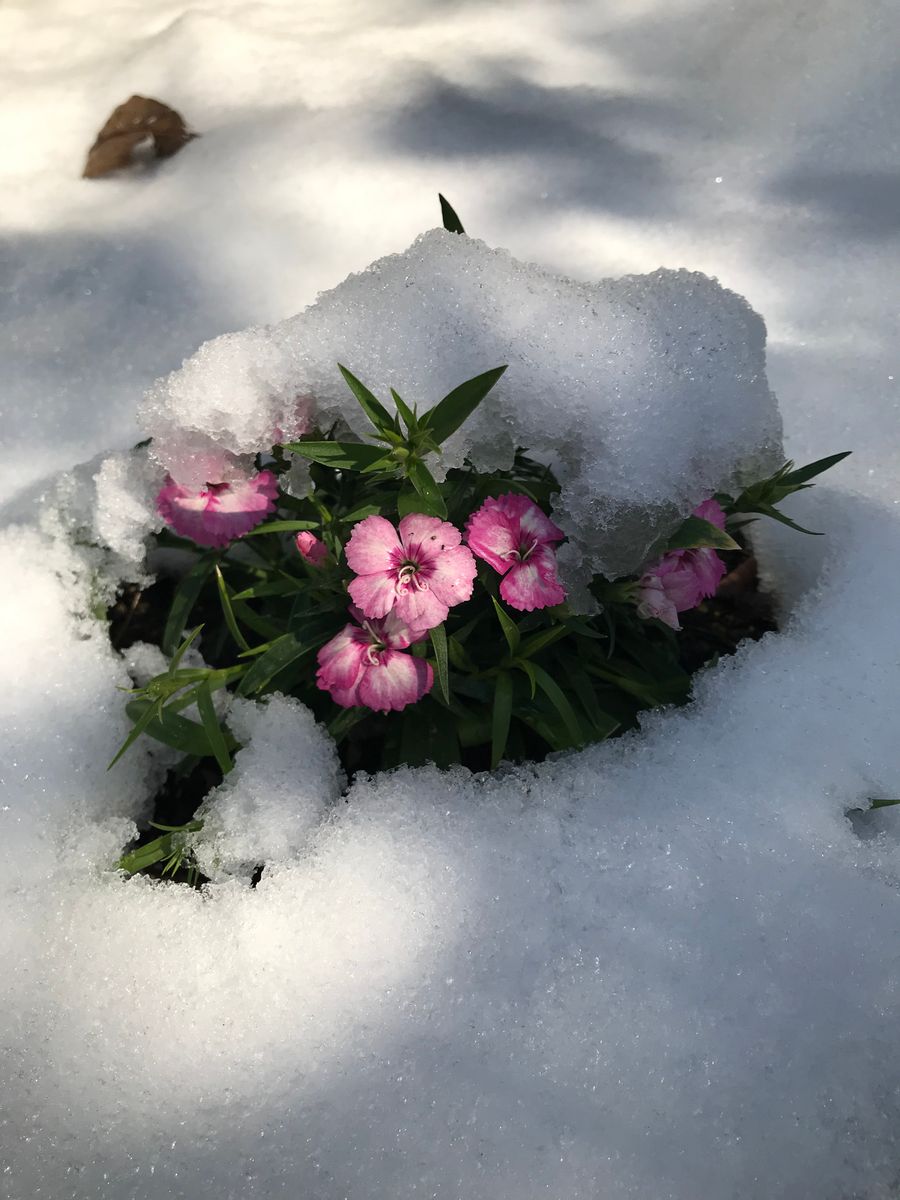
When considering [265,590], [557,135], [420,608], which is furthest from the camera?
[557,135]

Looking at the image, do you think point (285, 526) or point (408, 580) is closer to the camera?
point (408, 580)

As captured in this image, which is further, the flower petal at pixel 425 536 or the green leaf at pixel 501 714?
the green leaf at pixel 501 714

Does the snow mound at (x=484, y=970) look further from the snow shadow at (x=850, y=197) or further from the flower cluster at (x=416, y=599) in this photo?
the snow shadow at (x=850, y=197)

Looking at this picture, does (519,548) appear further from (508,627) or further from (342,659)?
(342,659)

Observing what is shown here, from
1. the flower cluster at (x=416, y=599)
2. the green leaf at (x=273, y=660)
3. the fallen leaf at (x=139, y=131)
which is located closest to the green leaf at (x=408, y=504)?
the flower cluster at (x=416, y=599)

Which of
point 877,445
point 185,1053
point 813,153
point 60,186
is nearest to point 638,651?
point 877,445

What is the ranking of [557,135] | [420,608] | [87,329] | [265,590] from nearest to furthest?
[420,608], [265,590], [87,329], [557,135]

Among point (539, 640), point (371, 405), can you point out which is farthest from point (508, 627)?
point (371, 405)
